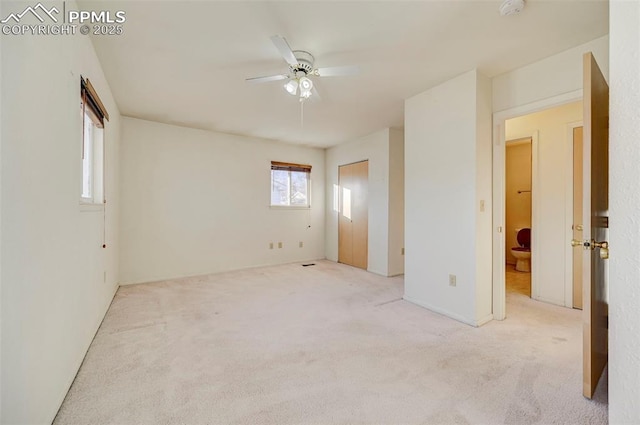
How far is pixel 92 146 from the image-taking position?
258 cm

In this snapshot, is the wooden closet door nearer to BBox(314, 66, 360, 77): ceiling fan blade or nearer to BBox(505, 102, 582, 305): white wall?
BBox(505, 102, 582, 305): white wall

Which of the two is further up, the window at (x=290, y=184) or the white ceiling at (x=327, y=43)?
the white ceiling at (x=327, y=43)

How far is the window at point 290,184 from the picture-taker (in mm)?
5328

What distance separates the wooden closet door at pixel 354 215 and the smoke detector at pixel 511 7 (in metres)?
3.15

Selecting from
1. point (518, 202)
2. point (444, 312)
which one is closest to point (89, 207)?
→ point (444, 312)

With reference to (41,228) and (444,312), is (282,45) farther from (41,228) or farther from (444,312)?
(444,312)

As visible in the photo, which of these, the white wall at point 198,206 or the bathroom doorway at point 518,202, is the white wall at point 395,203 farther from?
the bathroom doorway at point 518,202

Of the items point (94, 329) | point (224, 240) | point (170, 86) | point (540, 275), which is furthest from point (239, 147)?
point (540, 275)

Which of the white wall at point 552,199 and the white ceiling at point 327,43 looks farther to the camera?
the white wall at point 552,199

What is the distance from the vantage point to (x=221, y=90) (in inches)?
118

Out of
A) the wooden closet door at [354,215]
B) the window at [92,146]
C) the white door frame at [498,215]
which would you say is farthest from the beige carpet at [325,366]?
the wooden closet door at [354,215]

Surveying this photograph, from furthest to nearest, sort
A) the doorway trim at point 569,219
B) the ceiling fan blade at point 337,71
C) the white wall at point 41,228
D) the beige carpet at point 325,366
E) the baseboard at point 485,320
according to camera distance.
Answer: the doorway trim at point 569,219, the baseboard at point 485,320, the ceiling fan blade at point 337,71, the beige carpet at point 325,366, the white wall at point 41,228

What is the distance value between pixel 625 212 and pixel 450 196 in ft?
6.60

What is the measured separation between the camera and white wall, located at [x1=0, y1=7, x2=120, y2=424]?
105 centimetres
